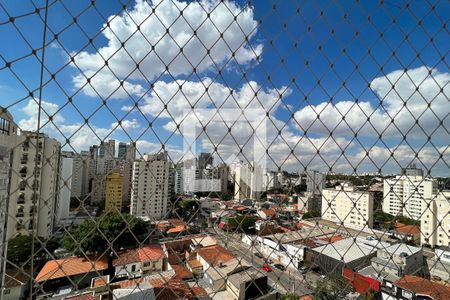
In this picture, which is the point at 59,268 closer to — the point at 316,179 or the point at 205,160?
the point at 205,160

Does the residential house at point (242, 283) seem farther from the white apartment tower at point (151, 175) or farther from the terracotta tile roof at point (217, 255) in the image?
the white apartment tower at point (151, 175)

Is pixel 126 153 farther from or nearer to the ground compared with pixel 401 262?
farther from the ground

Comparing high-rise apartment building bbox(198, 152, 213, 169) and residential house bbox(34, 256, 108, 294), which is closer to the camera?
residential house bbox(34, 256, 108, 294)

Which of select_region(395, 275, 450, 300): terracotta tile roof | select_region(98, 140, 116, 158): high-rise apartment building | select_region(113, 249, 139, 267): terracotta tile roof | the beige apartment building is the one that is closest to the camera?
the beige apartment building

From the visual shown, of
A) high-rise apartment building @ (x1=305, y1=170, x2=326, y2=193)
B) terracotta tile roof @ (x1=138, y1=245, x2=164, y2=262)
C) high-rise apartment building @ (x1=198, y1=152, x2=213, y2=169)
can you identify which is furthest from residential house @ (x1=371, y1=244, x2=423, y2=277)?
terracotta tile roof @ (x1=138, y1=245, x2=164, y2=262)

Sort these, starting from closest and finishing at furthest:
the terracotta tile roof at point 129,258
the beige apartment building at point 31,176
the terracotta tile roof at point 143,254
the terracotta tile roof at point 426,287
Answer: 1. the beige apartment building at point 31,176
2. the terracotta tile roof at point 143,254
3. the terracotta tile roof at point 129,258
4. the terracotta tile roof at point 426,287

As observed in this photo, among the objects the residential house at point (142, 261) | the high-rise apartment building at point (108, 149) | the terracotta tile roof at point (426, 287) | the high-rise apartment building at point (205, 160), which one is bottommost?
the terracotta tile roof at point (426, 287)

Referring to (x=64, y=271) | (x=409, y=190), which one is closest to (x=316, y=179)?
(x=64, y=271)

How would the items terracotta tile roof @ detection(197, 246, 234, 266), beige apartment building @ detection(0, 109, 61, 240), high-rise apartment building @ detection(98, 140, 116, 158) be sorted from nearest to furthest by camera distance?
beige apartment building @ detection(0, 109, 61, 240) < high-rise apartment building @ detection(98, 140, 116, 158) < terracotta tile roof @ detection(197, 246, 234, 266)

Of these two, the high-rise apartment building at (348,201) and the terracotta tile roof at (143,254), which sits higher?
the high-rise apartment building at (348,201)

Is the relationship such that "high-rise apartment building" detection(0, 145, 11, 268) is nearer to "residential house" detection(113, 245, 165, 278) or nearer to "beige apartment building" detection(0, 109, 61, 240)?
"beige apartment building" detection(0, 109, 61, 240)

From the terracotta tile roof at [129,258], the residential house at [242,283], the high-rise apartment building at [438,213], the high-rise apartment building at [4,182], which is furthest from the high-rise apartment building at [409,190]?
the high-rise apartment building at [4,182]

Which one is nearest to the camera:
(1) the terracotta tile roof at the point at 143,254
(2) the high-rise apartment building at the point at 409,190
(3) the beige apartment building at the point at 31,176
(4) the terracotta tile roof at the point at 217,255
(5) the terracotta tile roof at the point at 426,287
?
(3) the beige apartment building at the point at 31,176

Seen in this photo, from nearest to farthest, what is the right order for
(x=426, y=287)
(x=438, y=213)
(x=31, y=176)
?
1. (x=31, y=176)
2. (x=438, y=213)
3. (x=426, y=287)
